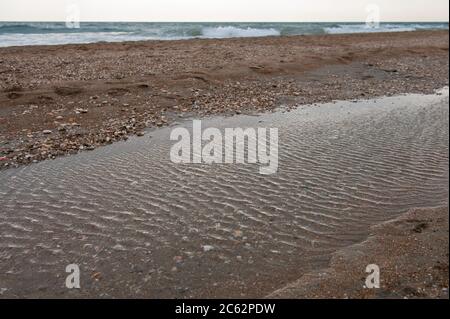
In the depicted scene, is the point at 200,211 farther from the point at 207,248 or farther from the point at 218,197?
the point at 207,248

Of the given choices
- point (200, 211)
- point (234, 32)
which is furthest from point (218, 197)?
point (234, 32)

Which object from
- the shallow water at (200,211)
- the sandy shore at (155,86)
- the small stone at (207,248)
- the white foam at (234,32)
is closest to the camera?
the shallow water at (200,211)

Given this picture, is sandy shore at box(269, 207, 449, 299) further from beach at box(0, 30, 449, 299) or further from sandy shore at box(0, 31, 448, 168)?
sandy shore at box(0, 31, 448, 168)

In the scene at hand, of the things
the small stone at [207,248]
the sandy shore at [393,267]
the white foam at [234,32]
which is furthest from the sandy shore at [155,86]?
the white foam at [234,32]

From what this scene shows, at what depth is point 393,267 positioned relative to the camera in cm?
393

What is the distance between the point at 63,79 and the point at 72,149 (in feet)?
23.8

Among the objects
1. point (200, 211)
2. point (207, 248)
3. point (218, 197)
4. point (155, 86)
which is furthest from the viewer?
point (155, 86)

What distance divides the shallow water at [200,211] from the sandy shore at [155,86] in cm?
164

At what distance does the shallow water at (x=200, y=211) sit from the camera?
4168mm

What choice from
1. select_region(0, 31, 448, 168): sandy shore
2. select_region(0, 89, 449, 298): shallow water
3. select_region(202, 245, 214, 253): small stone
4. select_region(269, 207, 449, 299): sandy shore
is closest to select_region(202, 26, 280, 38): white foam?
select_region(0, 31, 448, 168): sandy shore

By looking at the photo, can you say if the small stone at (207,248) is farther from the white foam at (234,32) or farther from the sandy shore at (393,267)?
the white foam at (234,32)

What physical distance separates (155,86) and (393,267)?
1076 centimetres

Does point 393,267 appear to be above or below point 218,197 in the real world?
below
